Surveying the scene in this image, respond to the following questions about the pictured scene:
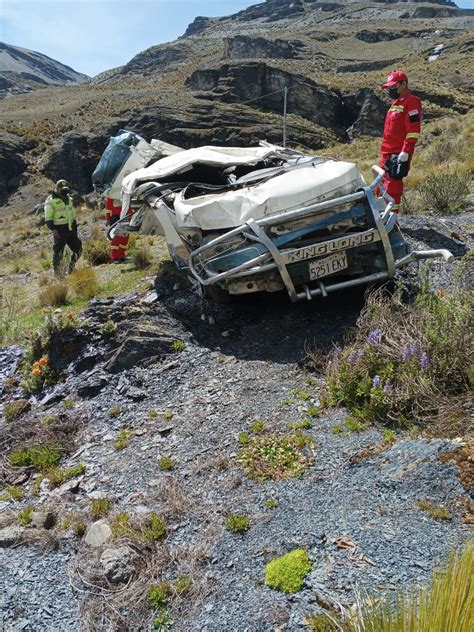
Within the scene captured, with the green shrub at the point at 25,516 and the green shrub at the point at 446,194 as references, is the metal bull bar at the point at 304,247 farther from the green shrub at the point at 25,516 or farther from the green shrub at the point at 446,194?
the green shrub at the point at 446,194

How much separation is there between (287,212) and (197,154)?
252 centimetres

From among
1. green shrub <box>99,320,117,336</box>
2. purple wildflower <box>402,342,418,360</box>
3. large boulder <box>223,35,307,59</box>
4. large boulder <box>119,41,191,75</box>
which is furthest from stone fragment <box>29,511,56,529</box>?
large boulder <box>119,41,191,75</box>

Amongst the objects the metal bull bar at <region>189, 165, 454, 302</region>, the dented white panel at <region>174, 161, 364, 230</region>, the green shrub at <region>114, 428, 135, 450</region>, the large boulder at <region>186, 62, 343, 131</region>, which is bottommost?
the green shrub at <region>114, 428, 135, 450</region>

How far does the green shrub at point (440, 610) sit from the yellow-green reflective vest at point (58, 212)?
924 cm

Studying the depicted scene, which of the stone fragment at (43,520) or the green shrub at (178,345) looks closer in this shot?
the stone fragment at (43,520)

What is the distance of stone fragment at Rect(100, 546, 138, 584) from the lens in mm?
2529

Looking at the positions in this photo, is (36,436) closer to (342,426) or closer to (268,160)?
(342,426)

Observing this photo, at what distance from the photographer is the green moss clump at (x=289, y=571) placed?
225cm

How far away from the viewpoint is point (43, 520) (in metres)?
3.07

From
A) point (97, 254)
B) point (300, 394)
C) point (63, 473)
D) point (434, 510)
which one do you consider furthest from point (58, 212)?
point (434, 510)

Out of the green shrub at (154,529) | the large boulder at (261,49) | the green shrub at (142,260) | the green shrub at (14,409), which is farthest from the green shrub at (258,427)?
the large boulder at (261,49)

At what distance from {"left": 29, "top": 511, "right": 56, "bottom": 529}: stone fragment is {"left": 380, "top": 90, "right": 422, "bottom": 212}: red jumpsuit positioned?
16.9 feet

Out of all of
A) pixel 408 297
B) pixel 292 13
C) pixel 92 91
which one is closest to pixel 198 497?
pixel 408 297

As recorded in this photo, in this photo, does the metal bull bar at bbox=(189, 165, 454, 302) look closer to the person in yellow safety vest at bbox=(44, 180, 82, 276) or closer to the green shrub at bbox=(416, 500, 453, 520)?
the green shrub at bbox=(416, 500, 453, 520)
